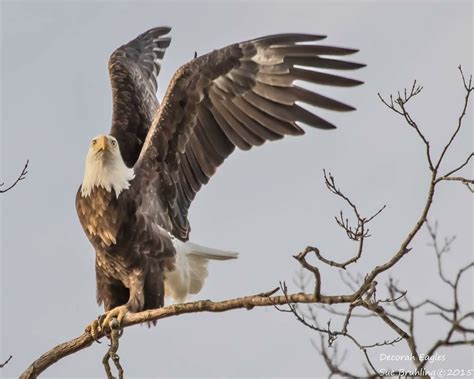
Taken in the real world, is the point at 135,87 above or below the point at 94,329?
above

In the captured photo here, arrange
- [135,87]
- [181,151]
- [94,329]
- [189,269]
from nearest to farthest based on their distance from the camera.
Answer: [94,329]
[181,151]
[189,269]
[135,87]

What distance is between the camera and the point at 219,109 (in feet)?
25.3

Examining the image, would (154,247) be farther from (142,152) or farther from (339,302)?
(339,302)

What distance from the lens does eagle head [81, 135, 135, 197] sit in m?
7.38

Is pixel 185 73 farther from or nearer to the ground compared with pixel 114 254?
farther from the ground

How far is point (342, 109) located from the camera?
23.6 feet

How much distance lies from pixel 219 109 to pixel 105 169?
100cm

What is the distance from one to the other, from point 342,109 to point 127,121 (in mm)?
2041

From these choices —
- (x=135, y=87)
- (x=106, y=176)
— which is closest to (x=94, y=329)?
(x=106, y=176)

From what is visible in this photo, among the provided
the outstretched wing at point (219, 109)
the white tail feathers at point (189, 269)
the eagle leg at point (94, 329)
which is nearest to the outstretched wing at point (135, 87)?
the outstretched wing at point (219, 109)

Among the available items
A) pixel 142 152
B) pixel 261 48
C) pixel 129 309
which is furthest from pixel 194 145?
pixel 129 309

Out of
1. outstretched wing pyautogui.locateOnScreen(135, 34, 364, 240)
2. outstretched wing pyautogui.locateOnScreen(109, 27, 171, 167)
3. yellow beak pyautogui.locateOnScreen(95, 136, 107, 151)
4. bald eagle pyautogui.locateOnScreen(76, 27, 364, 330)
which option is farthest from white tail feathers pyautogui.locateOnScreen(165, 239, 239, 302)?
yellow beak pyautogui.locateOnScreen(95, 136, 107, 151)

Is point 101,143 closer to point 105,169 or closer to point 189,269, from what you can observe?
point 105,169

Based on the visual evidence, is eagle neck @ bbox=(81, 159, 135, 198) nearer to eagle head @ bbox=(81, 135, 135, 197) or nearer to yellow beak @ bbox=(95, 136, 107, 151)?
eagle head @ bbox=(81, 135, 135, 197)
